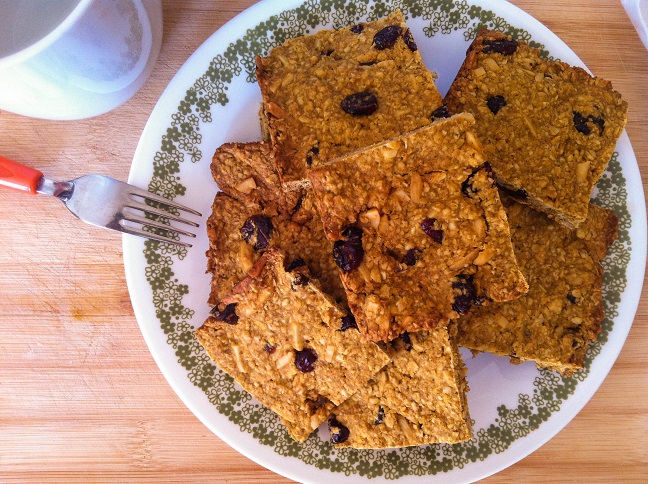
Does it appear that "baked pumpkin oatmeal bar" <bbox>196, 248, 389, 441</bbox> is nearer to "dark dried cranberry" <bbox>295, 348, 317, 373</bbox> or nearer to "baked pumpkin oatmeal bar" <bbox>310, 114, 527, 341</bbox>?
"dark dried cranberry" <bbox>295, 348, 317, 373</bbox>

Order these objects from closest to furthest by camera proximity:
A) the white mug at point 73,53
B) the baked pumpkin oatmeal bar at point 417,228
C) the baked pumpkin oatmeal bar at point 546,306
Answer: the white mug at point 73,53 → the baked pumpkin oatmeal bar at point 417,228 → the baked pumpkin oatmeal bar at point 546,306

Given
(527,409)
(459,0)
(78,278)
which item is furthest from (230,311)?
(459,0)

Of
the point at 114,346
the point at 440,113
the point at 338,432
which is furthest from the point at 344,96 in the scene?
the point at 114,346

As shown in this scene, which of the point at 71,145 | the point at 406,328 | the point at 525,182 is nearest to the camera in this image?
the point at 406,328

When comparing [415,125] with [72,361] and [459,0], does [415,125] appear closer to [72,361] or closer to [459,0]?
[459,0]

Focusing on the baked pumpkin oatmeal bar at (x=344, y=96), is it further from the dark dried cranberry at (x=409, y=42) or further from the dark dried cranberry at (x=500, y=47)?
the dark dried cranberry at (x=500, y=47)

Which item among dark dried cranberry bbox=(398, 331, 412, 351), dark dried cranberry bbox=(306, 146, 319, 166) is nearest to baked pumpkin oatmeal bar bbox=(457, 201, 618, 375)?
dark dried cranberry bbox=(398, 331, 412, 351)

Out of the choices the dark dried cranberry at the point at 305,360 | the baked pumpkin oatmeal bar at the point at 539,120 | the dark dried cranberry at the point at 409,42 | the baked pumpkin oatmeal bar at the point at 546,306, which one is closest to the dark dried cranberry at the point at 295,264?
the dark dried cranberry at the point at 305,360
